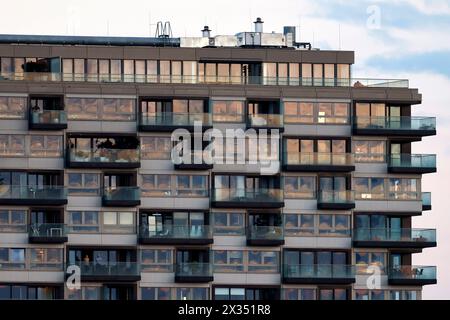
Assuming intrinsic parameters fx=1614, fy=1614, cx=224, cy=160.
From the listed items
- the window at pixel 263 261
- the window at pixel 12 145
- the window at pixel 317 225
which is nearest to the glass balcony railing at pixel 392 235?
the window at pixel 317 225

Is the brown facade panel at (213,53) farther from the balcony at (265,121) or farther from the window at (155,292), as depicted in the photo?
the window at (155,292)

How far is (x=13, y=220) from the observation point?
387 feet

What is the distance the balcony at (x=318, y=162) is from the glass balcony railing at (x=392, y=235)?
4.89m

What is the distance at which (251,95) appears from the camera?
122938 millimetres

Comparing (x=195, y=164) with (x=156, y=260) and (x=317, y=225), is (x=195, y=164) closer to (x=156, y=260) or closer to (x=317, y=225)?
(x=156, y=260)

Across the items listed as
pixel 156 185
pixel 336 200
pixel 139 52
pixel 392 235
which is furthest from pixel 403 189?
pixel 139 52

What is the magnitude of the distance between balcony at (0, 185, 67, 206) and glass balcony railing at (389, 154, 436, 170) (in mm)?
25521

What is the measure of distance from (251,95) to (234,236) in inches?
431

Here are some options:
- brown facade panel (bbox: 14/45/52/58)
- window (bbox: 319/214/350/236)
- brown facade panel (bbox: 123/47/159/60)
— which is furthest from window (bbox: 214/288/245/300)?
brown facade panel (bbox: 14/45/52/58)

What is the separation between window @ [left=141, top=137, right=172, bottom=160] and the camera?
12062 centimetres

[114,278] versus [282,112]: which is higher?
[282,112]

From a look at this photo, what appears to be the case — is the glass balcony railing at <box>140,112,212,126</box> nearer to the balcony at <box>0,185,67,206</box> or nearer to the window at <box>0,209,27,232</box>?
the balcony at <box>0,185,67,206</box>
